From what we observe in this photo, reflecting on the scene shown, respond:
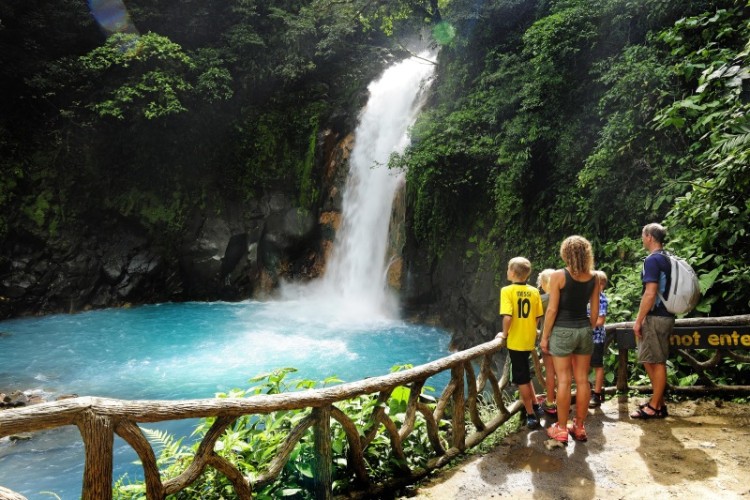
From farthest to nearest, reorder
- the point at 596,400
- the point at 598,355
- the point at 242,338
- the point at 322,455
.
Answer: the point at 242,338 < the point at 596,400 < the point at 598,355 < the point at 322,455

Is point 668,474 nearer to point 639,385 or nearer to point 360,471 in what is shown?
point 639,385

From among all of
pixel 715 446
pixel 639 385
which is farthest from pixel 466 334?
pixel 715 446

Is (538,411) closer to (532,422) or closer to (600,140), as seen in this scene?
(532,422)

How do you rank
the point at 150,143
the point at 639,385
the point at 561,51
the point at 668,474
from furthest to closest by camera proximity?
the point at 150,143, the point at 561,51, the point at 639,385, the point at 668,474

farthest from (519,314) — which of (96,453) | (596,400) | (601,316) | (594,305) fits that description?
(96,453)

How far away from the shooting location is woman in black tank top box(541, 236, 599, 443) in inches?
145

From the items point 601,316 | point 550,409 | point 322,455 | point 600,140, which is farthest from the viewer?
point 600,140

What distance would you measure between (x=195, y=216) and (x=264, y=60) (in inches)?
245

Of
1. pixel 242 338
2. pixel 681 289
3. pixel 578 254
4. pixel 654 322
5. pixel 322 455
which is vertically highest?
pixel 578 254

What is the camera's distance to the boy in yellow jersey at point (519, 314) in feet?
13.0

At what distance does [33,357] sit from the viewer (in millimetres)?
11180

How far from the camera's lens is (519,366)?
4.11m

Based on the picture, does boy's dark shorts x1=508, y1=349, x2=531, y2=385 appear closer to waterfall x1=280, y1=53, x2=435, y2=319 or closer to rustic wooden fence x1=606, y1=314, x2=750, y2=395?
rustic wooden fence x1=606, y1=314, x2=750, y2=395

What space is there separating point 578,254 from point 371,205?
1118 cm
